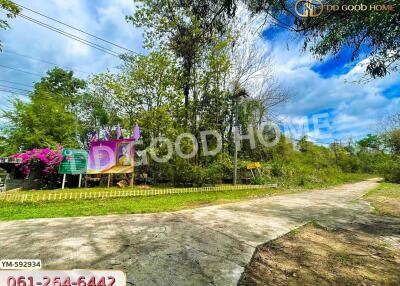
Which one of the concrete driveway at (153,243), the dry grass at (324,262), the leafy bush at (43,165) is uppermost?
the leafy bush at (43,165)

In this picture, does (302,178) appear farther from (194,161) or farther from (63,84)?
(63,84)

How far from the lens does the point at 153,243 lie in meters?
4.68

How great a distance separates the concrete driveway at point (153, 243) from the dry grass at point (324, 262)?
0.30 metres

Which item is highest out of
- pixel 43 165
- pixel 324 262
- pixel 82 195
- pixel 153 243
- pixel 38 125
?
pixel 38 125

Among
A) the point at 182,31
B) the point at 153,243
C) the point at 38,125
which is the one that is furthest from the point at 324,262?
the point at 38,125

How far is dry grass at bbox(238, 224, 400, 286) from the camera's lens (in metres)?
3.37

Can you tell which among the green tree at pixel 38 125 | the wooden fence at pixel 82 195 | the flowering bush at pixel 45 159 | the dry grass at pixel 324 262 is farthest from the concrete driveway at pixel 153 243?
the green tree at pixel 38 125

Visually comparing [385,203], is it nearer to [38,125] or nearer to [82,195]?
[82,195]

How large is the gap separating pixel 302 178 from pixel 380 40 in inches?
795

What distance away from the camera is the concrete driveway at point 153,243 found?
3516 mm

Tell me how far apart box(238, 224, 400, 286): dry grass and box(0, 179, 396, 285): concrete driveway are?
0.99 ft

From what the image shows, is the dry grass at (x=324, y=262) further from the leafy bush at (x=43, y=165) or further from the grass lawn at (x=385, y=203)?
the leafy bush at (x=43, y=165)

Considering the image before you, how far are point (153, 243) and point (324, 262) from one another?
294cm

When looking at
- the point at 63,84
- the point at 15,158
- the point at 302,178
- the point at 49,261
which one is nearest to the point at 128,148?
the point at 15,158
